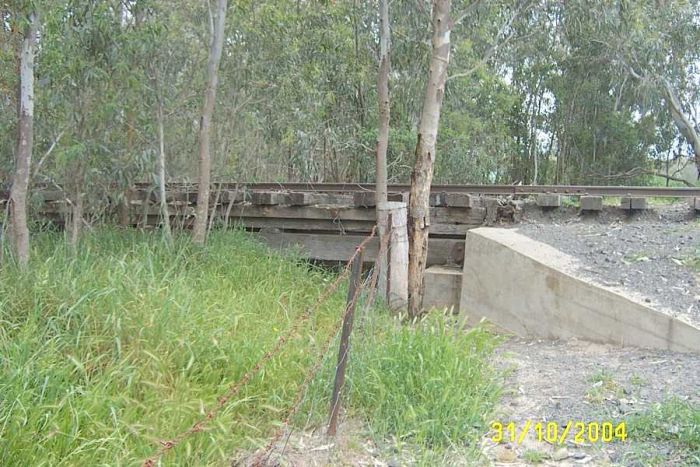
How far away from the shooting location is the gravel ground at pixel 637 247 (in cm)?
581

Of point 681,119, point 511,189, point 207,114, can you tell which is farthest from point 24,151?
point 681,119

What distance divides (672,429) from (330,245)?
626 centimetres

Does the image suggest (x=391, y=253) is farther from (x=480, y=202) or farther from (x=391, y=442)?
(x=391, y=442)

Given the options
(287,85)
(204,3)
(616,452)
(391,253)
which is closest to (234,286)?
(391,253)

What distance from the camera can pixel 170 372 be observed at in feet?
14.0

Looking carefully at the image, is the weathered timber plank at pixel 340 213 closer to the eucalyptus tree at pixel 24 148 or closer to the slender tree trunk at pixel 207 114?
the slender tree trunk at pixel 207 114

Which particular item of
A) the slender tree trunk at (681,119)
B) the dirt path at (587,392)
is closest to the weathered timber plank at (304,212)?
the dirt path at (587,392)

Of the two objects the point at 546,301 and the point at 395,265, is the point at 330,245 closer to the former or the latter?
the point at 395,265

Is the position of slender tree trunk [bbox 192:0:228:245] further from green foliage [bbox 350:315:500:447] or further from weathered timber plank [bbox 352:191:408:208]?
green foliage [bbox 350:315:500:447]

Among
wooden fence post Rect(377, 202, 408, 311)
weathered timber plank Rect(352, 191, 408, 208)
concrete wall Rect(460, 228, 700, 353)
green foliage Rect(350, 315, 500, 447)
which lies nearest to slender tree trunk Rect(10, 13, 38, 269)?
green foliage Rect(350, 315, 500, 447)

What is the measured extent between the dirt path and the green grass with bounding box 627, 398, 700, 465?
5 centimetres

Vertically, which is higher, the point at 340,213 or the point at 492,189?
the point at 492,189

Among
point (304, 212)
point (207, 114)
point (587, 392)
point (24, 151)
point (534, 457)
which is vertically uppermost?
point (207, 114)
